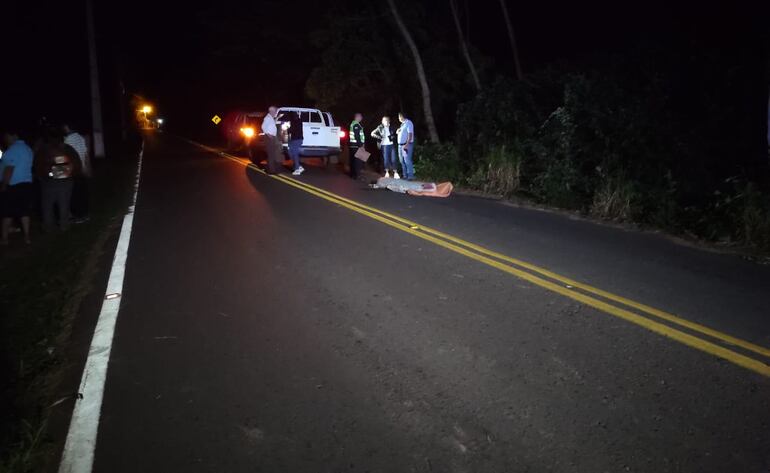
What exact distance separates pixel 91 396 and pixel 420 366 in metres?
2.34

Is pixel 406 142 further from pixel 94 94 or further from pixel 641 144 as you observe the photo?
pixel 94 94

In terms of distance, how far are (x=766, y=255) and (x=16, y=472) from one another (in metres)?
8.42

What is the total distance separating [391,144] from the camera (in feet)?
53.3

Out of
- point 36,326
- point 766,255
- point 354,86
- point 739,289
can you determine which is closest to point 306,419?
point 36,326

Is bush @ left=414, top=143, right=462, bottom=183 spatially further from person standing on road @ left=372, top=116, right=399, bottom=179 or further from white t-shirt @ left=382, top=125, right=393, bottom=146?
white t-shirt @ left=382, top=125, right=393, bottom=146

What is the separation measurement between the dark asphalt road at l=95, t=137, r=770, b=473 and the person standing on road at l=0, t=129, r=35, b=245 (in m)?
2.61

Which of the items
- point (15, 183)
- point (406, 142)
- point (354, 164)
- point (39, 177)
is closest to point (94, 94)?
point (354, 164)

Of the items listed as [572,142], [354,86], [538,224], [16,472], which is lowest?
[16,472]

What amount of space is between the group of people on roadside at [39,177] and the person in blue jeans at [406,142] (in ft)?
24.7

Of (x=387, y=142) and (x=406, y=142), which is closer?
(x=406, y=142)

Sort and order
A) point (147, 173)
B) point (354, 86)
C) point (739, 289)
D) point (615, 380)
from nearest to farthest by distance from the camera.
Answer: point (615, 380)
point (739, 289)
point (147, 173)
point (354, 86)

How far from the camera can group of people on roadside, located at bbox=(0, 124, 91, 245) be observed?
363 inches

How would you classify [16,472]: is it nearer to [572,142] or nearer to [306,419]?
[306,419]

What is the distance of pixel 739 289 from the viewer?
632 centimetres
